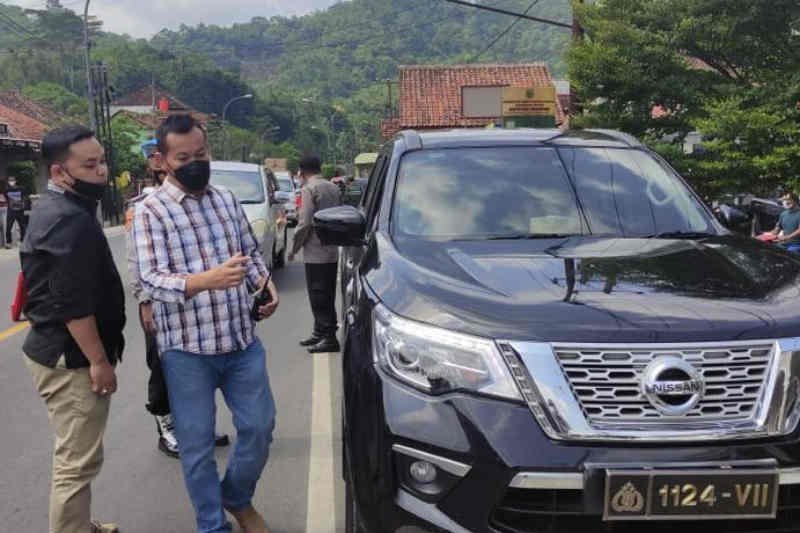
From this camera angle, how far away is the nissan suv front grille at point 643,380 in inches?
90.0

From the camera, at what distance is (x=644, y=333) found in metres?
2.33

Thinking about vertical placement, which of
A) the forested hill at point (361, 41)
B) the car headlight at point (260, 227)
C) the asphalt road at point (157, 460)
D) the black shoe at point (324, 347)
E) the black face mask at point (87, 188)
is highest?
the forested hill at point (361, 41)

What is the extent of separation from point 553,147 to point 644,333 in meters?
2.00

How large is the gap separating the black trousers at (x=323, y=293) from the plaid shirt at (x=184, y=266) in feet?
12.9

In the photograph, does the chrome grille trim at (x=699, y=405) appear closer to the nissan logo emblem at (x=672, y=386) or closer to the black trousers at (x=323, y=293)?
the nissan logo emblem at (x=672, y=386)

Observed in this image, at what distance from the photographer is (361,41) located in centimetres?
8406

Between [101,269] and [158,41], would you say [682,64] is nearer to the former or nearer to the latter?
[101,269]

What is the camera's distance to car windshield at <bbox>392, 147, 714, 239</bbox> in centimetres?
365

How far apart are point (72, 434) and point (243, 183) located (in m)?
9.03

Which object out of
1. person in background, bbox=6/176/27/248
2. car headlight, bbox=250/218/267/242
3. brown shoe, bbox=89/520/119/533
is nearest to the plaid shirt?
brown shoe, bbox=89/520/119/533

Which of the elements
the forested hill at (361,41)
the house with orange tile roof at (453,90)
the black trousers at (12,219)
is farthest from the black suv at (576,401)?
the forested hill at (361,41)

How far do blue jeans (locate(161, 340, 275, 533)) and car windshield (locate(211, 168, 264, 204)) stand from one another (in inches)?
327

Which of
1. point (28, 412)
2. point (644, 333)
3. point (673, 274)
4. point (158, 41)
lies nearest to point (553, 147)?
point (673, 274)

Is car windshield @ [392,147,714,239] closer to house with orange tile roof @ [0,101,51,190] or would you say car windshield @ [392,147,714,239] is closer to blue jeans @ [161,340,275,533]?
blue jeans @ [161,340,275,533]
